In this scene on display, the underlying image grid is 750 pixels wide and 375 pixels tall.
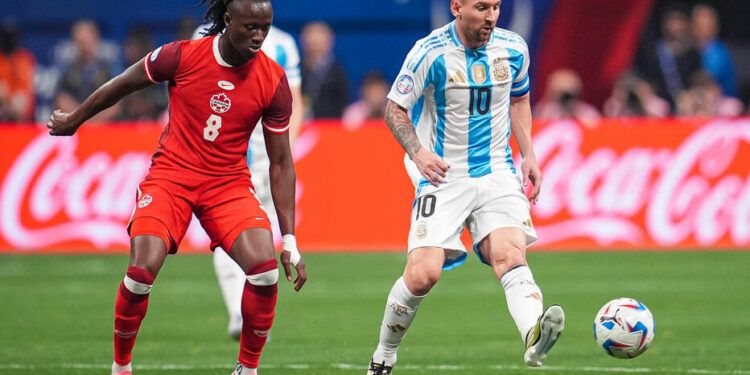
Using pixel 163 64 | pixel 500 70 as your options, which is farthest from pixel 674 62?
pixel 163 64

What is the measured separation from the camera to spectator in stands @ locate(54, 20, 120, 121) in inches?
730

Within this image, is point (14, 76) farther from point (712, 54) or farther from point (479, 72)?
point (479, 72)

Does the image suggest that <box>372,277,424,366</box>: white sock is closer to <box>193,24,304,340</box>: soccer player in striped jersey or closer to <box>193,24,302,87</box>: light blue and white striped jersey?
<box>193,24,304,340</box>: soccer player in striped jersey

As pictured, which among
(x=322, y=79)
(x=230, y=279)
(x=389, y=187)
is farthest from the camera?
(x=322, y=79)

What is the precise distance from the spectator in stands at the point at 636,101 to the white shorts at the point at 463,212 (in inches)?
429

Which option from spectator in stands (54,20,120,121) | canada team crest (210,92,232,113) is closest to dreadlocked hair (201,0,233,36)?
canada team crest (210,92,232,113)

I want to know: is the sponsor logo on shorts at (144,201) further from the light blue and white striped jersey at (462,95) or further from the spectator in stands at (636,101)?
the spectator in stands at (636,101)

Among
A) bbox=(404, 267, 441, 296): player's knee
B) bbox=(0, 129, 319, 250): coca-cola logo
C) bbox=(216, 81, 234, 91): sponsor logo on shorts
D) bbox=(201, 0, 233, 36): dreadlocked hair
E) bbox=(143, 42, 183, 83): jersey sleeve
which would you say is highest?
bbox=(201, 0, 233, 36): dreadlocked hair

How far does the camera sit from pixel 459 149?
26.8 ft

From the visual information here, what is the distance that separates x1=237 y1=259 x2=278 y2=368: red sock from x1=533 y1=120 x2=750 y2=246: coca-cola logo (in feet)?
28.9

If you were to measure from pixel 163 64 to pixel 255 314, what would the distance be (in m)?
1.51

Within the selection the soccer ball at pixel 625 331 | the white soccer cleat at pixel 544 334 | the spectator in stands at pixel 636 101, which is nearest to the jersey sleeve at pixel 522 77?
the soccer ball at pixel 625 331

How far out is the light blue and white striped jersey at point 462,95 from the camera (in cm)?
804

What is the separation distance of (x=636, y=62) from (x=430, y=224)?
13.9 meters
